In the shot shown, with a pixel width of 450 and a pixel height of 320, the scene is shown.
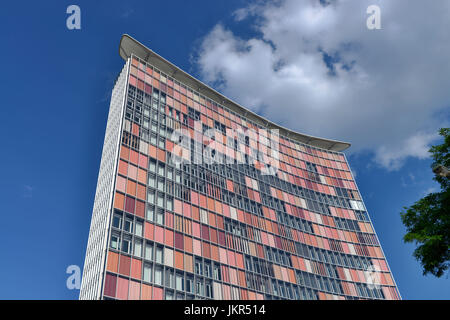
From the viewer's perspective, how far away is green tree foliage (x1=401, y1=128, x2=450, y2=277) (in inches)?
786

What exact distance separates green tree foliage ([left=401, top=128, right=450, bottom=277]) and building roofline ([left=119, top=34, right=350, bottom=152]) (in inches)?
1874

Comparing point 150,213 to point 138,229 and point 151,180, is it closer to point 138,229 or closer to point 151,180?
point 138,229

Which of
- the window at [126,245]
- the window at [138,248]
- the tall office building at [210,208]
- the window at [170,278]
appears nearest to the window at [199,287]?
the tall office building at [210,208]

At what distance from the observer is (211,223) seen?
45656 millimetres

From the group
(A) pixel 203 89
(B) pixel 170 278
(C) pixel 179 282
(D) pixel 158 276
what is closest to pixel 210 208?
(C) pixel 179 282

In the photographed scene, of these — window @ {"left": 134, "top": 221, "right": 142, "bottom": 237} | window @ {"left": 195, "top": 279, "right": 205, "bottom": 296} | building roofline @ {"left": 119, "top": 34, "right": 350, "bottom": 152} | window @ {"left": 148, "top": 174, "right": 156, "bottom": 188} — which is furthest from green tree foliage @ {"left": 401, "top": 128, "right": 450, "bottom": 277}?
building roofline @ {"left": 119, "top": 34, "right": 350, "bottom": 152}

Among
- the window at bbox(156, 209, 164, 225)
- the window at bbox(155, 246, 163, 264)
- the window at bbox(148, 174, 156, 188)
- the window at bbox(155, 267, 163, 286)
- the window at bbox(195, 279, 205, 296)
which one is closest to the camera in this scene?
the window at bbox(155, 267, 163, 286)

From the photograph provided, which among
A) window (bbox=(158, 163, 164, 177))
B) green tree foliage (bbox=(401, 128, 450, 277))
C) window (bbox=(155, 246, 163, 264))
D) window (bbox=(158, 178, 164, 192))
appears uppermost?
window (bbox=(158, 163, 164, 177))

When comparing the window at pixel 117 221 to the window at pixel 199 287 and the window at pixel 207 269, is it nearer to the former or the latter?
the window at pixel 199 287

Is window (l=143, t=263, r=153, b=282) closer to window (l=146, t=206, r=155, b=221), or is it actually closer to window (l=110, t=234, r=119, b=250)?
window (l=110, t=234, r=119, b=250)

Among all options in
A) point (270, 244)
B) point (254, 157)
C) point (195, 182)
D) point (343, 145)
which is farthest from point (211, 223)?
point (343, 145)

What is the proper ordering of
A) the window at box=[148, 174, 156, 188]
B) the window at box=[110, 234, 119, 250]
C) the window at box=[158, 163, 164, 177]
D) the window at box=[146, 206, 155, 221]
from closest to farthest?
the window at box=[110, 234, 119, 250] → the window at box=[146, 206, 155, 221] → the window at box=[148, 174, 156, 188] → the window at box=[158, 163, 164, 177]
